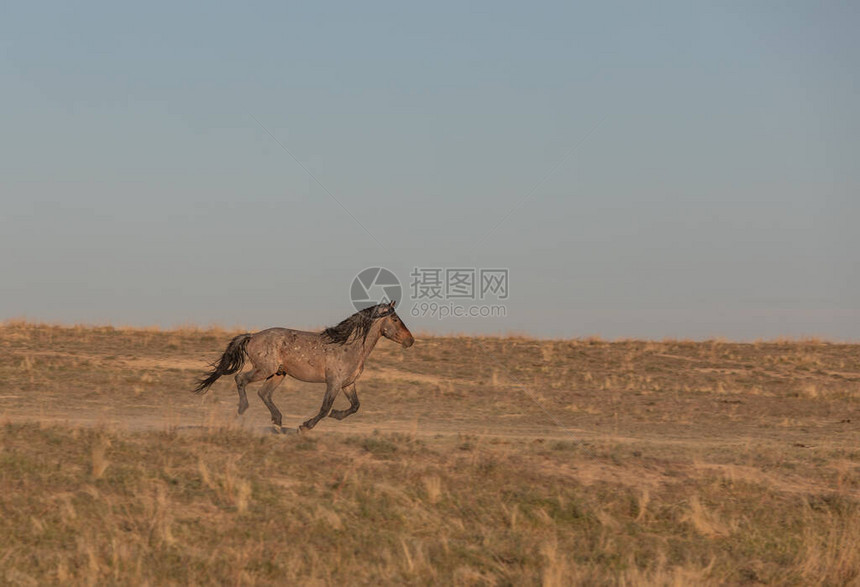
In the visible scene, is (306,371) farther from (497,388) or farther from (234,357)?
(497,388)

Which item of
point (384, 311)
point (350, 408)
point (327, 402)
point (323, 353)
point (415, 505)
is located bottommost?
point (415, 505)

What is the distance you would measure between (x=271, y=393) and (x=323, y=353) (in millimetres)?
1258

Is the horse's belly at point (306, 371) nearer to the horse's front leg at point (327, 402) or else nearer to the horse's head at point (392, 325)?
the horse's front leg at point (327, 402)

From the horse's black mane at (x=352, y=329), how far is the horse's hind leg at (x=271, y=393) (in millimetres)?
1224

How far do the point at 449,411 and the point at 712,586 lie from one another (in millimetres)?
14929

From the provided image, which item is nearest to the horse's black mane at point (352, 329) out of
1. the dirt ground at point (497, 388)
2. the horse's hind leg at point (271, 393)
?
the horse's hind leg at point (271, 393)

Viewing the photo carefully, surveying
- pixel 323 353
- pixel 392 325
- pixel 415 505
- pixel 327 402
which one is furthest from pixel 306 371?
pixel 415 505

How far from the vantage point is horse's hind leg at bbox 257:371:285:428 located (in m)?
16.3

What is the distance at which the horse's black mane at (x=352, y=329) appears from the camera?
1645 cm

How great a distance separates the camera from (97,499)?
39.3 feet

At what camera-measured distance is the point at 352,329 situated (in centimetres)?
1653

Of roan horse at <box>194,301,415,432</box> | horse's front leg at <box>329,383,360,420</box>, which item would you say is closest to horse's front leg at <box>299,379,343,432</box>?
roan horse at <box>194,301,415,432</box>

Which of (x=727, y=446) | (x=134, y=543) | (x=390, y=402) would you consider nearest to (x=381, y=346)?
(x=390, y=402)

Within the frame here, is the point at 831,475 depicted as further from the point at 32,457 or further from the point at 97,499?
the point at 32,457
